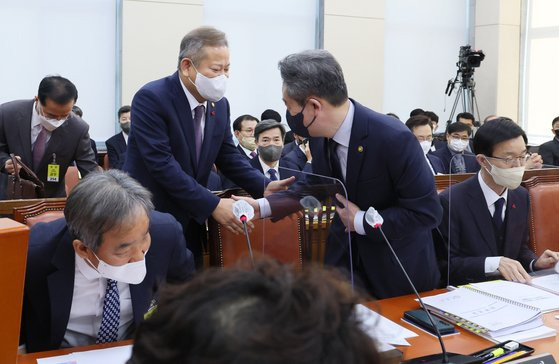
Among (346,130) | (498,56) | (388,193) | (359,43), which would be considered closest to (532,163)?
(388,193)

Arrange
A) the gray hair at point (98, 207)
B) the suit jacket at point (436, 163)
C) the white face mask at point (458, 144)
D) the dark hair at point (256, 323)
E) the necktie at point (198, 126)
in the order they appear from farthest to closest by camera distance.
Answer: the white face mask at point (458, 144)
the suit jacket at point (436, 163)
the necktie at point (198, 126)
the gray hair at point (98, 207)
the dark hair at point (256, 323)

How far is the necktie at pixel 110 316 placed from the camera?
1.62m

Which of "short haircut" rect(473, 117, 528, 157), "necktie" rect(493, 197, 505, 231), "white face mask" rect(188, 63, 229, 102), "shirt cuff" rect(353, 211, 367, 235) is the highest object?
"white face mask" rect(188, 63, 229, 102)

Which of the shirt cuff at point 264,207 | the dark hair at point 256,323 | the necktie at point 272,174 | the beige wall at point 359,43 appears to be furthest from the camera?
the beige wall at point 359,43

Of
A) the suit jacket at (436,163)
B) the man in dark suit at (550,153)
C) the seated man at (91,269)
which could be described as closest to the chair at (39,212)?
the seated man at (91,269)

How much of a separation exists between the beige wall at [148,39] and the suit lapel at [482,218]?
4658 millimetres

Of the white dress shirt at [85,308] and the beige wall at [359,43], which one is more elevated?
the beige wall at [359,43]

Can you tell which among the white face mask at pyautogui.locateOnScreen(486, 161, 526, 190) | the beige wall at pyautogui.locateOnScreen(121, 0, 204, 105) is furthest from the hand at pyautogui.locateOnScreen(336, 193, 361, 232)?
the beige wall at pyautogui.locateOnScreen(121, 0, 204, 105)

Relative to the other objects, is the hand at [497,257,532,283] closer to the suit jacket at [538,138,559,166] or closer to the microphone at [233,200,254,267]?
the microphone at [233,200,254,267]

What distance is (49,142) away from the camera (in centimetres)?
342

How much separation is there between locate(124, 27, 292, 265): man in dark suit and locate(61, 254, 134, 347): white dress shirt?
612 millimetres

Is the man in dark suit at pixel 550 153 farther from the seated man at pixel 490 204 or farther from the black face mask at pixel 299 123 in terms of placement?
the black face mask at pixel 299 123

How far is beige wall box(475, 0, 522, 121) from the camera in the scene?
870cm

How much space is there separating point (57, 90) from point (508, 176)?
7.15 ft
